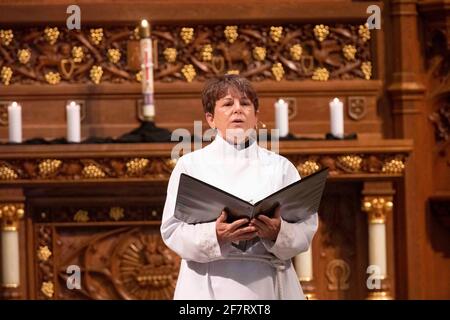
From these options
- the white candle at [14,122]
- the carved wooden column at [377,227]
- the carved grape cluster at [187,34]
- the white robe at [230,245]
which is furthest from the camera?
the carved grape cluster at [187,34]

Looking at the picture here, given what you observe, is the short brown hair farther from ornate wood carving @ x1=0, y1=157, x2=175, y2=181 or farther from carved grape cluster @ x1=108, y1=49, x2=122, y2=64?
carved grape cluster @ x1=108, y1=49, x2=122, y2=64

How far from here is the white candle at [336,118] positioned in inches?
299

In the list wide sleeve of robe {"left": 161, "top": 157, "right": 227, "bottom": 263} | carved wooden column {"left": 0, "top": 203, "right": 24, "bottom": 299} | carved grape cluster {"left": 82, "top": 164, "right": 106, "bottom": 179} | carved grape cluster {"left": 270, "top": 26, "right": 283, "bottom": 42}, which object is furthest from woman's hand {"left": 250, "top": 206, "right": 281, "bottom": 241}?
carved grape cluster {"left": 270, "top": 26, "right": 283, "bottom": 42}

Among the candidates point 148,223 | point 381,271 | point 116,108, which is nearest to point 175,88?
point 116,108

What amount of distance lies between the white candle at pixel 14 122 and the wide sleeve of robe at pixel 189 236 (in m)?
2.70

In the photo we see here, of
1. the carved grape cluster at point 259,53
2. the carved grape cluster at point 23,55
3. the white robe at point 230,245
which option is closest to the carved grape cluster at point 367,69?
the carved grape cluster at point 259,53

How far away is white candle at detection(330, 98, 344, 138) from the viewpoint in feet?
24.9

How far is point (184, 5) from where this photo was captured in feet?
26.7

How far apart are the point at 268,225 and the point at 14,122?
3046 millimetres

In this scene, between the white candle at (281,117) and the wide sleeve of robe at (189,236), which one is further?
the white candle at (281,117)

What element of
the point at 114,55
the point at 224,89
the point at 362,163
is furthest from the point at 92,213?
the point at 224,89

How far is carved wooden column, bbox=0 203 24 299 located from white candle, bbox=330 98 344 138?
1.66m

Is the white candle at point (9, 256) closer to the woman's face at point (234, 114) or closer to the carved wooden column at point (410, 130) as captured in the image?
the carved wooden column at point (410, 130)
